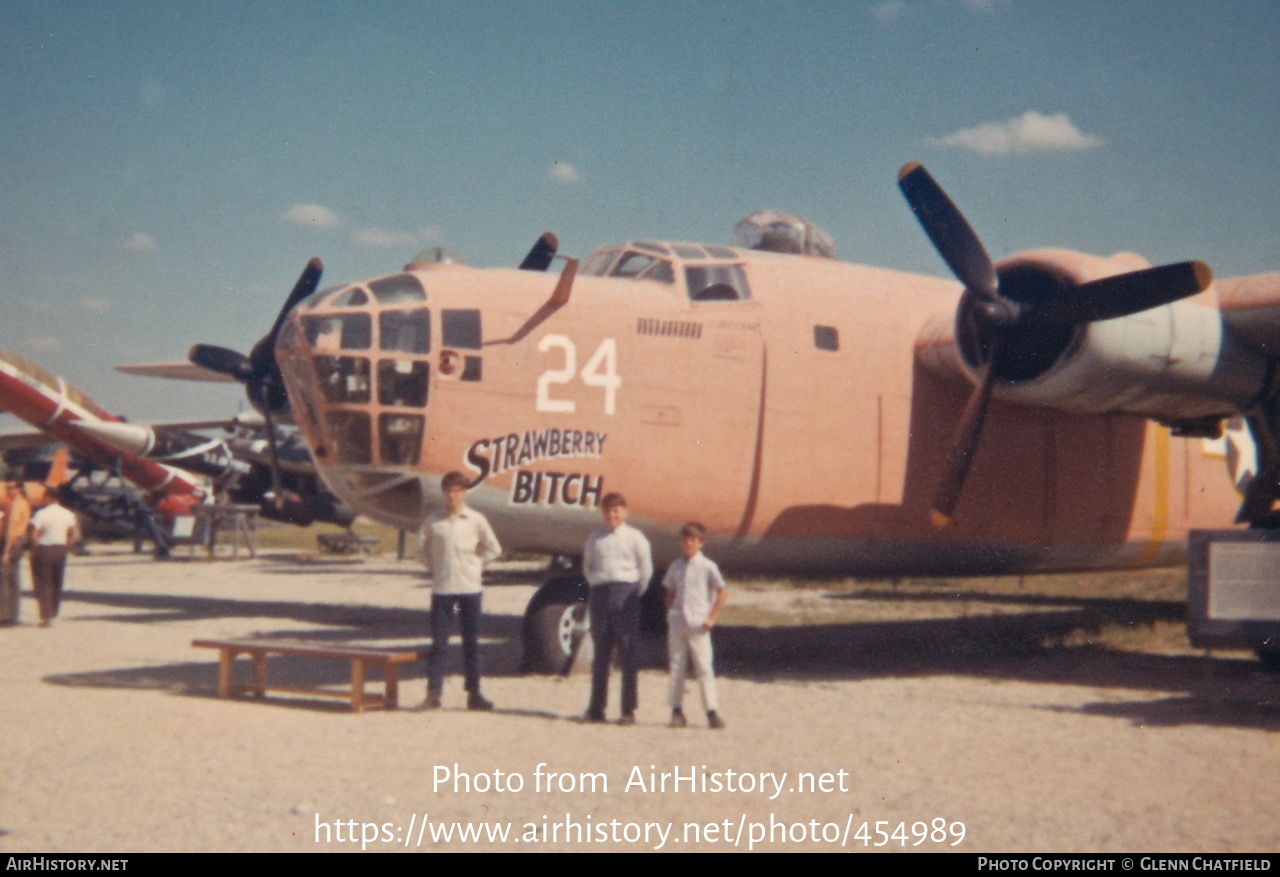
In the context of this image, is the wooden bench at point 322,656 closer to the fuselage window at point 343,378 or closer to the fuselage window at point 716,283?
the fuselage window at point 343,378

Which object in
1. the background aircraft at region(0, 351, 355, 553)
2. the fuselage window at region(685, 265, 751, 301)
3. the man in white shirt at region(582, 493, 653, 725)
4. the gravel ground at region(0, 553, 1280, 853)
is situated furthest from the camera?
the background aircraft at region(0, 351, 355, 553)

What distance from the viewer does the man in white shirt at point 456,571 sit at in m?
9.41

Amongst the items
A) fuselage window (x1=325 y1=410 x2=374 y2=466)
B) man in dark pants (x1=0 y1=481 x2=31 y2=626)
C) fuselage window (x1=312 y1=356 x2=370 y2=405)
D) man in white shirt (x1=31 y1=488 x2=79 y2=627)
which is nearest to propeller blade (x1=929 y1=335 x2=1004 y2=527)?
fuselage window (x1=325 y1=410 x2=374 y2=466)

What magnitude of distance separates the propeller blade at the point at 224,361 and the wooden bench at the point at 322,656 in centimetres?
626

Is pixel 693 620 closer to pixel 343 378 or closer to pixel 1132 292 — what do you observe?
pixel 343 378

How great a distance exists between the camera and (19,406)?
90.5 ft

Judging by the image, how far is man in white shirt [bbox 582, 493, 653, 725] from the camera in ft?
29.7

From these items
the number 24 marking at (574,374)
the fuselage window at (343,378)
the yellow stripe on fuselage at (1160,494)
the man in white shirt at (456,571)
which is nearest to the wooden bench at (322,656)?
the man in white shirt at (456,571)

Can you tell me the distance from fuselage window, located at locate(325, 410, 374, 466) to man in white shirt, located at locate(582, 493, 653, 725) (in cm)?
252

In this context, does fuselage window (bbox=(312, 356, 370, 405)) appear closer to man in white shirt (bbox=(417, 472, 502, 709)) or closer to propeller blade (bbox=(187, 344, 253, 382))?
man in white shirt (bbox=(417, 472, 502, 709))

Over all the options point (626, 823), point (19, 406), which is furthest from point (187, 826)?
point (19, 406)

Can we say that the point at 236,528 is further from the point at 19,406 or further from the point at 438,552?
the point at 438,552

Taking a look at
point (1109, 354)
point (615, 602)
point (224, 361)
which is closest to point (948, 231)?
point (1109, 354)

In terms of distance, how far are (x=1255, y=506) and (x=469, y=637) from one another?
8255 millimetres
